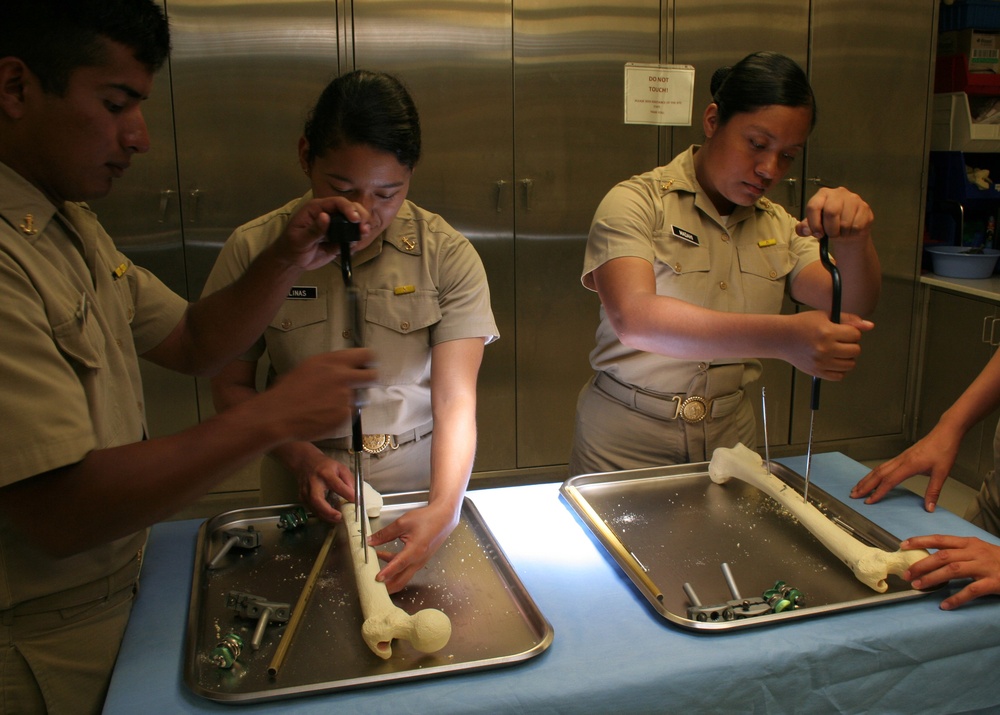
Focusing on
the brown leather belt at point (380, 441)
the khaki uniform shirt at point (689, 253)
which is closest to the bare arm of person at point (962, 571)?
the khaki uniform shirt at point (689, 253)

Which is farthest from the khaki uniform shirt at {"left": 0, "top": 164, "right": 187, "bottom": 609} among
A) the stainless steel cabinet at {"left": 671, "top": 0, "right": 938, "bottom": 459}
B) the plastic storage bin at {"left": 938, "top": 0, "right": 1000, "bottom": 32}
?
the plastic storage bin at {"left": 938, "top": 0, "right": 1000, "bottom": 32}

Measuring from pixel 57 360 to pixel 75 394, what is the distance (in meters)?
0.05

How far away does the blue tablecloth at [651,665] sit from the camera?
1.08 meters

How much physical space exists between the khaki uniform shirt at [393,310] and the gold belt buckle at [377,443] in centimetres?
1

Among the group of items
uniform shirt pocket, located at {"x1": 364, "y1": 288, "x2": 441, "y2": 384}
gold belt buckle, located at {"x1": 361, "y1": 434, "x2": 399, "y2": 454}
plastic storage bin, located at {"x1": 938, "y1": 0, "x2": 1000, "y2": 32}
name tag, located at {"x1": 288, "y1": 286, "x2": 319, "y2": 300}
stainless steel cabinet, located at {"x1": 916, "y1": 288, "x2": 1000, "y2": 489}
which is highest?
plastic storage bin, located at {"x1": 938, "y1": 0, "x2": 1000, "y2": 32}

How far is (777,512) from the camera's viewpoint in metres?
1.59

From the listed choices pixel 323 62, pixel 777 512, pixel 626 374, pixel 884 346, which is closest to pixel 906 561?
pixel 777 512

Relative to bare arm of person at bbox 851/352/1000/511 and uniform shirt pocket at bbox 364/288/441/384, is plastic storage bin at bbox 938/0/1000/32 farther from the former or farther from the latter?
uniform shirt pocket at bbox 364/288/441/384

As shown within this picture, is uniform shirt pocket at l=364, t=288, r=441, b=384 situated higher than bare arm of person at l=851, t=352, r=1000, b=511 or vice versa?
uniform shirt pocket at l=364, t=288, r=441, b=384

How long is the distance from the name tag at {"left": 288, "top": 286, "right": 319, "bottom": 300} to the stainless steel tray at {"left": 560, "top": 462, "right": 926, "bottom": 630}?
643 millimetres

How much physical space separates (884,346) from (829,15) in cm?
Result: 156

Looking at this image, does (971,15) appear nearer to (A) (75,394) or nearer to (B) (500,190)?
(B) (500,190)

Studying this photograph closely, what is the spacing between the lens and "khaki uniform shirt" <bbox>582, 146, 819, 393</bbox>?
6.20ft

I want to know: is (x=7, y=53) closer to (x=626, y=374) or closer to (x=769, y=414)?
(x=626, y=374)
